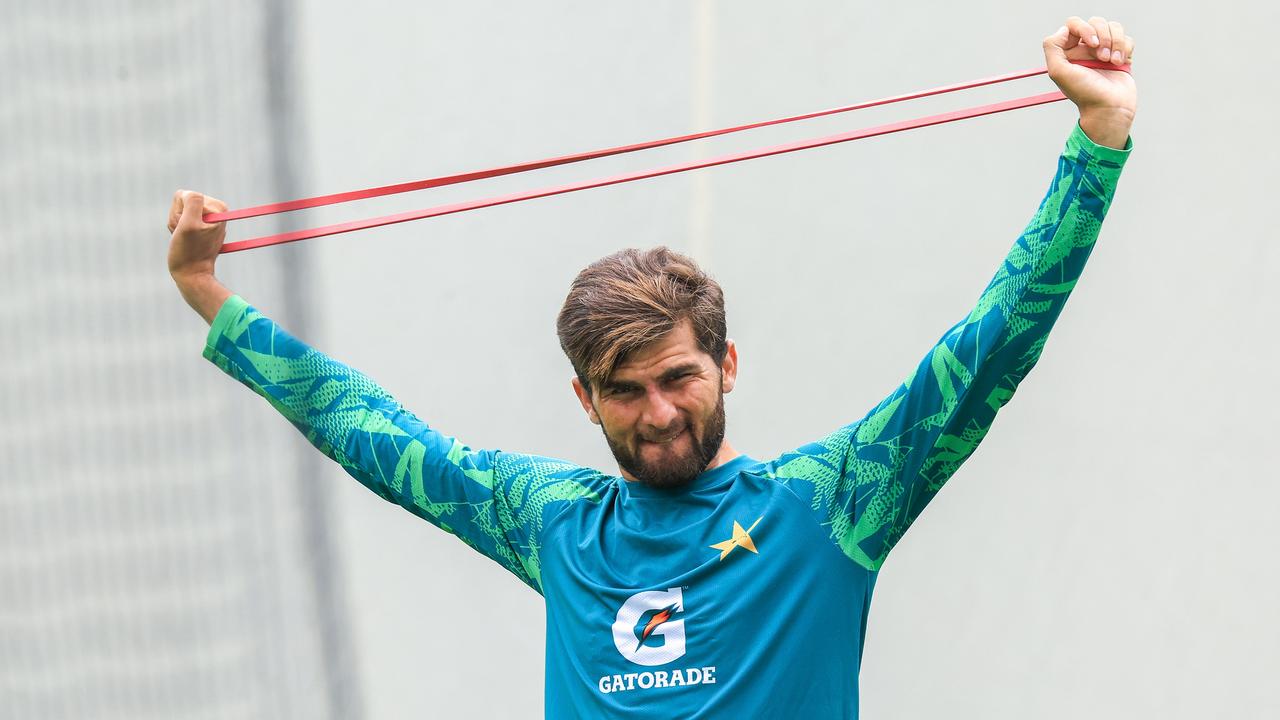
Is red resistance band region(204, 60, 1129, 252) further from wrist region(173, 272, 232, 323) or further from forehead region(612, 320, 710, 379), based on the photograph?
forehead region(612, 320, 710, 379)

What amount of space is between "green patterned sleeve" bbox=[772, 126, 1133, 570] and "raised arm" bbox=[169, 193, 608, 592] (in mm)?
327

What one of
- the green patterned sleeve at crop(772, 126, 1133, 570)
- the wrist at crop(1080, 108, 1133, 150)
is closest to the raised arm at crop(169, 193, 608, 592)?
the green patterned sleeve at crop(772, 126, 1133, 570)

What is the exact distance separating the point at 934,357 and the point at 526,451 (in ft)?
4.12

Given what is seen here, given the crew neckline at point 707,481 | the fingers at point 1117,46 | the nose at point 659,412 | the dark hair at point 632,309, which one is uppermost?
the fingers at point 1117,46

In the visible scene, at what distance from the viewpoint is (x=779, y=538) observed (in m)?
1.47

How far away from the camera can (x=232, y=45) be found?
2084mm

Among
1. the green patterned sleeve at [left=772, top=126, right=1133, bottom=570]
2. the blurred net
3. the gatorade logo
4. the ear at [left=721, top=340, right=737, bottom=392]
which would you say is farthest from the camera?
the blurred net

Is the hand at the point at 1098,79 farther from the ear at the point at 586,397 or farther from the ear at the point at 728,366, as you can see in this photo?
the ear at the point at 586,397

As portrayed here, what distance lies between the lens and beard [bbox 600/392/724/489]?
4.95ft

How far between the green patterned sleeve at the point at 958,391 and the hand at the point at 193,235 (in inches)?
30.8

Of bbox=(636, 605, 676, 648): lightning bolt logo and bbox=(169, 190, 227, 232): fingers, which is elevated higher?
bbox=(169, 190, 227, 232): fingers

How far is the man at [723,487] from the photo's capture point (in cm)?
135

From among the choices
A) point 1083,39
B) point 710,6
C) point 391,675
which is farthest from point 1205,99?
point 391,675

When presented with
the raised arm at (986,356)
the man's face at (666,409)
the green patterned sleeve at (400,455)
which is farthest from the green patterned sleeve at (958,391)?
the green patterned sleeve at (400,455)
